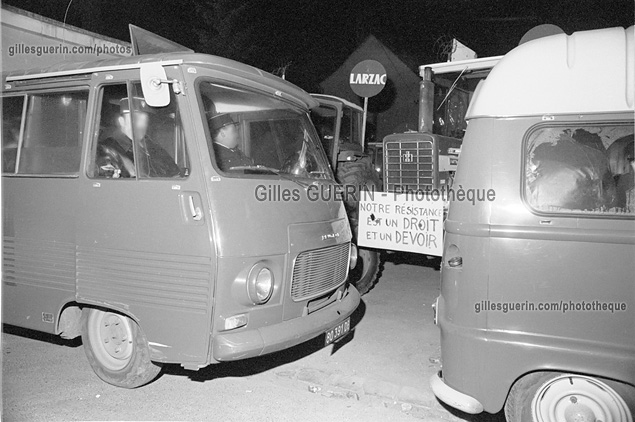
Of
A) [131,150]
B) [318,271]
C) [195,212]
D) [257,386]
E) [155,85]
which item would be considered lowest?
[257,386]

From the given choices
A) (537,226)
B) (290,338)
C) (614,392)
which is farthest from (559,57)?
(290,338)

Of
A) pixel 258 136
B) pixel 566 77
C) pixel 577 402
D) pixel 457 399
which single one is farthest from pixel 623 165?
pixel 258 136

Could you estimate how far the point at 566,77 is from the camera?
2.78 meters

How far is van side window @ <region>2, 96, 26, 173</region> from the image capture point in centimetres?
430

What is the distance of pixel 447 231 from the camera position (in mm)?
3129

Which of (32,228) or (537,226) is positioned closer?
(537,226)

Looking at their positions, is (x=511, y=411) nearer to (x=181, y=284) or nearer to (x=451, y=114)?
(x=181, y=284)

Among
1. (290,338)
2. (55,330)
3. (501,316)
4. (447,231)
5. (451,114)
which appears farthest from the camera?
(451,114)

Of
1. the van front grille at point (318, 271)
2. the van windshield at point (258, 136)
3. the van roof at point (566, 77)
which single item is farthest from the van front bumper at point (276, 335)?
the van roof at point (566, 77)

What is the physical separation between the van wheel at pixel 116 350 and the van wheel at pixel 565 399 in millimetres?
2708

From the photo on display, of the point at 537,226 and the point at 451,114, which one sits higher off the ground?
the point at 451,114

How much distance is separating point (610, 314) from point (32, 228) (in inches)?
171

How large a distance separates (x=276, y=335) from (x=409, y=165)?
12.8 feet

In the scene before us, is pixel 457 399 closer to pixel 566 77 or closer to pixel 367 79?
pixel 566 77
